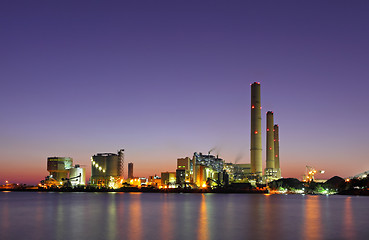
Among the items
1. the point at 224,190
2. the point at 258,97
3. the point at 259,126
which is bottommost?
the point at 224,190

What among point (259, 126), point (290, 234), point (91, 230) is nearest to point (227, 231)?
point (290, 234)

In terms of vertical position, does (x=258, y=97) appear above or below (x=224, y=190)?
above

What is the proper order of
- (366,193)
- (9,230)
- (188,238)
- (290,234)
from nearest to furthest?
1. (188,238)
2. (290,234)
3. (9,230)
4. (366,193)

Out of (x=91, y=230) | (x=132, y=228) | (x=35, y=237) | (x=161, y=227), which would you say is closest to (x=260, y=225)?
(x=161, y=227)

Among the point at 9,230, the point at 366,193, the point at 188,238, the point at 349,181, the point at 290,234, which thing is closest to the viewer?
the point at 188,238

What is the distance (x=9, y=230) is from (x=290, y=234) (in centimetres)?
2573

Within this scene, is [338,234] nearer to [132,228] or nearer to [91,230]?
[132,228]

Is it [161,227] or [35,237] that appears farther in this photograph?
[161,227]

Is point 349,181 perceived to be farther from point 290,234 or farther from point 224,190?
point 290,234

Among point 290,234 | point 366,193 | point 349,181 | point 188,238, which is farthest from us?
point 349,181

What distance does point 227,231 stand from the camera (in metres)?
36.2

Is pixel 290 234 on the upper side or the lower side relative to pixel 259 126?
lower

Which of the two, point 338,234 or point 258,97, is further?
point 258,97

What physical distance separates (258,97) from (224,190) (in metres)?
52.9
